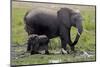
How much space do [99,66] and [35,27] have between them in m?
1.09

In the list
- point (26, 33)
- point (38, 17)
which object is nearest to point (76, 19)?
point (38, 17)

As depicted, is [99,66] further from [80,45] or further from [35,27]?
[35,27]

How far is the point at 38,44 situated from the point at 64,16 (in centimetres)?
51

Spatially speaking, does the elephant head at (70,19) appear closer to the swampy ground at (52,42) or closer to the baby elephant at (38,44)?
the swampy ground at (52,42)

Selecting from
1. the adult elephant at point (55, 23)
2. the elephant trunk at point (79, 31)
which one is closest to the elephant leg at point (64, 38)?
the adult elephant at point (55, 23)

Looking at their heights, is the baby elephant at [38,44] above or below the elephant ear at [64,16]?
below

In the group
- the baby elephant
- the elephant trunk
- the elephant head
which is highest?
the elephant head

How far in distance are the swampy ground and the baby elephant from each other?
0.05 m

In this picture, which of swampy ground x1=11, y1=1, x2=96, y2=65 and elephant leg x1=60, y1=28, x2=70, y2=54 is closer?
swampy ground x1=11, y1=1, x2=96, y2=65

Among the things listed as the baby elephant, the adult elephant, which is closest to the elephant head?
the adult elephant

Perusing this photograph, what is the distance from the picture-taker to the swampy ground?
250cm

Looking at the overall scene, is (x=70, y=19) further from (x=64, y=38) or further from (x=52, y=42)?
(x=52, y=42)

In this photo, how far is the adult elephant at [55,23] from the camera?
2.59 meters

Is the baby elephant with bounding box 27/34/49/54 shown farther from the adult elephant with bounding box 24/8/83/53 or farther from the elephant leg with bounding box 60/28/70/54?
the elephant leg with bounding box 60/28/70/54
